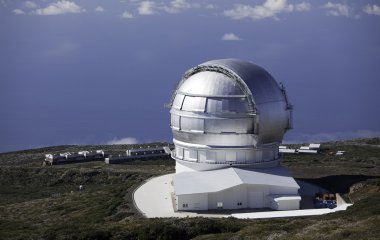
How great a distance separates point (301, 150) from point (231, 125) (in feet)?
102

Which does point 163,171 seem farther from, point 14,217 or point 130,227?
point 130,227

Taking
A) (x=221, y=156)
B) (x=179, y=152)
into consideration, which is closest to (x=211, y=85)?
(x=221, y=156)

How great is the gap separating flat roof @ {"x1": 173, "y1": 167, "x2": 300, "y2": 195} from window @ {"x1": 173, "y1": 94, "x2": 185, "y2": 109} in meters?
4.89

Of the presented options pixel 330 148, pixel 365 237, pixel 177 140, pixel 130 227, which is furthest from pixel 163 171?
pixel 365 237

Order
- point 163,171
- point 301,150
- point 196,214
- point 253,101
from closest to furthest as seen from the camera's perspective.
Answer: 1. point 196,214
2. point 253,101
3. point 163,171
4. point 301,150

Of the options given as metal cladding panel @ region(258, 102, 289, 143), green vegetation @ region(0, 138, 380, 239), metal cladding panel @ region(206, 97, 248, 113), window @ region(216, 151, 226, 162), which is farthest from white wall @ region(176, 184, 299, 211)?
metal cladding panel @ region(206, 97, 248, 113)

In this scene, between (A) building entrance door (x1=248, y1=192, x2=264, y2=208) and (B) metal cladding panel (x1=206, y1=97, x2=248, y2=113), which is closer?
(A) building entrance door (x1=248, y1=192, x2=264, y2=208)

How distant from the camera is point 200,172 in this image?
155ft

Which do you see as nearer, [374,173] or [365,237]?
[365,237]

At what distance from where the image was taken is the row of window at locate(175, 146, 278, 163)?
46.8 meters

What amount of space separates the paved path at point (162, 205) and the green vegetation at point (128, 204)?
3.06 feet

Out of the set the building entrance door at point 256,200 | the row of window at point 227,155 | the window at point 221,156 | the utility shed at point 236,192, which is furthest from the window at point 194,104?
the building entrance door at point 256,200

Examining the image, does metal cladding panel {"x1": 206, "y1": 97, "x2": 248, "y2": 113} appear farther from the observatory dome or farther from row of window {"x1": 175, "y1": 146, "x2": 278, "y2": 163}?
row of window {"x1": 175, "y1": 146, "x2": 278, "y2": 163}

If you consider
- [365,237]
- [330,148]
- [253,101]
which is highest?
[253,101]
